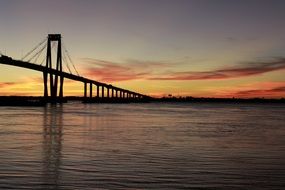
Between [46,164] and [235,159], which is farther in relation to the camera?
[235,159]

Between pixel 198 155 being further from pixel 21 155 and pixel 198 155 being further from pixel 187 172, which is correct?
pixel 21 155

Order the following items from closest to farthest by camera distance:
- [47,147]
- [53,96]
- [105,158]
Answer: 1. [105,158]
2. [47,147]
3. [53,96]

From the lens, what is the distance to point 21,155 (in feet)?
57.1

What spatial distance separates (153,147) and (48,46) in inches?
4366

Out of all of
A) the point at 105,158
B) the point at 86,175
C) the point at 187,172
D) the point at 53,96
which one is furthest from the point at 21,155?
the point at 53,96

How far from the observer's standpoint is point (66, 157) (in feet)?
56.2

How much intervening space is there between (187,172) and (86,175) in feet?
9.31

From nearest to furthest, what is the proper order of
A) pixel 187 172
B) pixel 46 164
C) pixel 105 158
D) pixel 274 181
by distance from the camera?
pixel 274 181 < pixel 187 172 < pixel 46 164 < pixel 105 158

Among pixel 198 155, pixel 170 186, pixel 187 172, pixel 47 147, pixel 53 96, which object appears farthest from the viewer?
pixel 53 96

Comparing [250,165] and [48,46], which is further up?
[48,46]

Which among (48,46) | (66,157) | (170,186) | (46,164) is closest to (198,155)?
(66,157)

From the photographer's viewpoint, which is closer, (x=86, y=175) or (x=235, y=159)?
(x=86, y=175)

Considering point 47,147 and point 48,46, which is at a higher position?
point 48,46

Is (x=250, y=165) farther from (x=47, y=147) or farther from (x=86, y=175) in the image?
(x=47, y=147)
